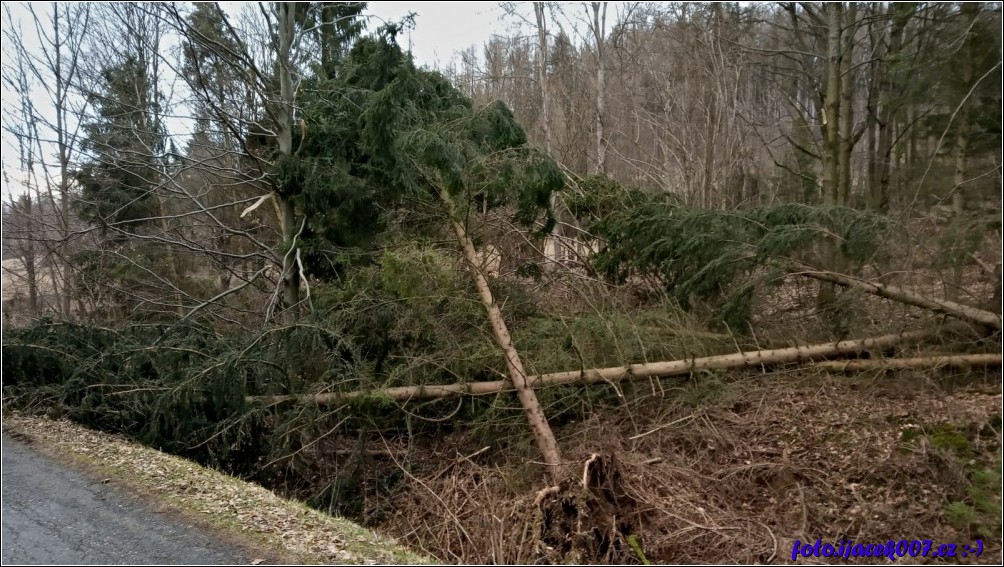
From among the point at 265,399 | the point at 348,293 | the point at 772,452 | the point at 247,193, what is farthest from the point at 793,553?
the point at 247,193

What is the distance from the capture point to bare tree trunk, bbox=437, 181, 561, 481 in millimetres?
7473

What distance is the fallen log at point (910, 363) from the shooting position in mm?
6492

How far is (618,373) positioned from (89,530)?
569 cm

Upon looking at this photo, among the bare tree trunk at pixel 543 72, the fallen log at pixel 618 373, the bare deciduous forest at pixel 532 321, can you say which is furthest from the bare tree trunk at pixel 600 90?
the fallen log at pixel 618 373

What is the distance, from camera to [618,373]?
8086 mm

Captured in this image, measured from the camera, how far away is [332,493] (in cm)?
809

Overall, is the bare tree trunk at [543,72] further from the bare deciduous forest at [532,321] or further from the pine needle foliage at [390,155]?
the pine needle foliage at [390,155]

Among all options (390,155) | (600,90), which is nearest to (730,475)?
(390,155)

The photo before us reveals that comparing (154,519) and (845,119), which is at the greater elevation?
(845,119)

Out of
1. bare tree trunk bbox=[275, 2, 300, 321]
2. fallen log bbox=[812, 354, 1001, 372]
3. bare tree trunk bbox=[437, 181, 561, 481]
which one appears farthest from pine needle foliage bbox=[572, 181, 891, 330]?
bare tree trunk bbox=[275, 2, 300, 321]

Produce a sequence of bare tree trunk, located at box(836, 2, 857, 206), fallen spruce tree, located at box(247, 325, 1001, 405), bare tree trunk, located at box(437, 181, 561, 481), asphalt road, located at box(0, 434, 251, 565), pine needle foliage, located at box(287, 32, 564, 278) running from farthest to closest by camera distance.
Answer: bare tree trunk, located at box(836, 2, 857, 206), pine needle foliage, located at box(287, 32, 564, 278), fallen spruce tree, located at box(247, 325, 1001, 405), bare tree trunk, located at box(437, 181, 561, 481), asphalt road, located at box(0, 434, 251, 565)

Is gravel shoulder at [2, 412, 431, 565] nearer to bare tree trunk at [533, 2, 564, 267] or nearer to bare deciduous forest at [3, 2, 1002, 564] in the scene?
bare deciduous forest at [3, 2, 1002, 564]

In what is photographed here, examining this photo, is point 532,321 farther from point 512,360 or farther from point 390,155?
point 390,155

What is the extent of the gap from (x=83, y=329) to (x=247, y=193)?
616 centimetres
